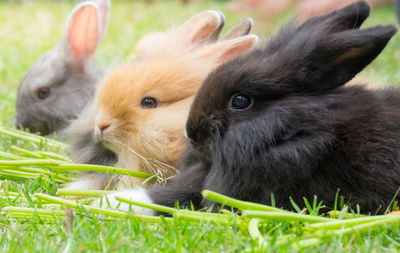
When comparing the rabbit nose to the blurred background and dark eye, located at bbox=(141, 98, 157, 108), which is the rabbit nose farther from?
the blurred background

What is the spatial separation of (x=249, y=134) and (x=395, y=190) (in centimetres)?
70

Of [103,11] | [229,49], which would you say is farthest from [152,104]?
[103,11]

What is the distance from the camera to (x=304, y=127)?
2.37 m

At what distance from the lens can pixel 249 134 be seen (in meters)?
2.39

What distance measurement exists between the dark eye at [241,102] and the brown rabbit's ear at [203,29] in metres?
1.09

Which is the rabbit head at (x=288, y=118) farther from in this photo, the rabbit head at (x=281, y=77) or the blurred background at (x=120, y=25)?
the blurred background at (x=120, y=25)

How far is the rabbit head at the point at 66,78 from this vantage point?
4562mm

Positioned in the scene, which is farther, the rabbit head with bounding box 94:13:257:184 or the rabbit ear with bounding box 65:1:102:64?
the rabbit ear with bounding box 65:1:102:64

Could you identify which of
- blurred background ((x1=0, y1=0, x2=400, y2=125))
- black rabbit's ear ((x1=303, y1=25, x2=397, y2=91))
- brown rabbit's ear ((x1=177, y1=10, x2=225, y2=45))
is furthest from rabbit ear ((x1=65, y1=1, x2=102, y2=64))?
black rabbit's ear ((x1=303, y1=25, x2=397, y2=91))

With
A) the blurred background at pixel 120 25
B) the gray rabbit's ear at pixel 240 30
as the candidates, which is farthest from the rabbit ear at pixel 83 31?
the gray rabbit's ear at pixel 240 30

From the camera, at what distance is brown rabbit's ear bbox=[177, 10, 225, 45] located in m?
3.51

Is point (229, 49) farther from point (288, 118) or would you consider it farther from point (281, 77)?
point (288, 118)

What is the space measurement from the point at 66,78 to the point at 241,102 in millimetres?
2632

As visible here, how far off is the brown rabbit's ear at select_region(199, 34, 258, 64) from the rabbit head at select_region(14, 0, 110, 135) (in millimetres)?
1548
